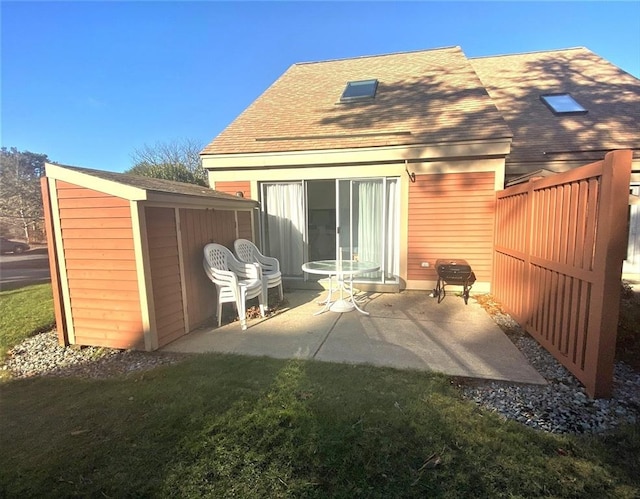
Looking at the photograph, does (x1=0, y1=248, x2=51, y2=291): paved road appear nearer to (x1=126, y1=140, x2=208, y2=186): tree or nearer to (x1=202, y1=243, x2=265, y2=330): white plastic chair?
(x1=126, y1=140, x2=208, y2=186): tree

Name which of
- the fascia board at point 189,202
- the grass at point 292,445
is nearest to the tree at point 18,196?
the fascia board at point 189,202

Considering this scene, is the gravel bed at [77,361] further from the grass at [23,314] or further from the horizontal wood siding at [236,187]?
the horizontal wood siding at [236,187]

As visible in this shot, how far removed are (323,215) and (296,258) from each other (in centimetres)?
166

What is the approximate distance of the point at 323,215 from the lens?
792 centimetres

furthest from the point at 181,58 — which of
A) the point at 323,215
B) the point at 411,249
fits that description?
the point at 411,249

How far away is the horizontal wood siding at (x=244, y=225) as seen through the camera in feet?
18.8

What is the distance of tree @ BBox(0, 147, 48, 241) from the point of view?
17.2 meters

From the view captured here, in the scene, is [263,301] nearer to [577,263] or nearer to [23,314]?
[577,263]

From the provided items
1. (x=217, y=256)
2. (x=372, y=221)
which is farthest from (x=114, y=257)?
(x=372, y=221)

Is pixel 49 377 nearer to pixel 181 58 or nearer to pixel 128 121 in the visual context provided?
pixel 181 58

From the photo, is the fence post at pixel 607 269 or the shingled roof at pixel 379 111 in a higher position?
the shingled roof at pixel 379 111

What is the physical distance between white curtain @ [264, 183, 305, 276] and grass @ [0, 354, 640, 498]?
4.14 m

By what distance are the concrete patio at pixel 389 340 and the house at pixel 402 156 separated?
3.80 ft

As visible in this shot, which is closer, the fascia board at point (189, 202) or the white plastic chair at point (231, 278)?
the fascia board at point (189, 202)
